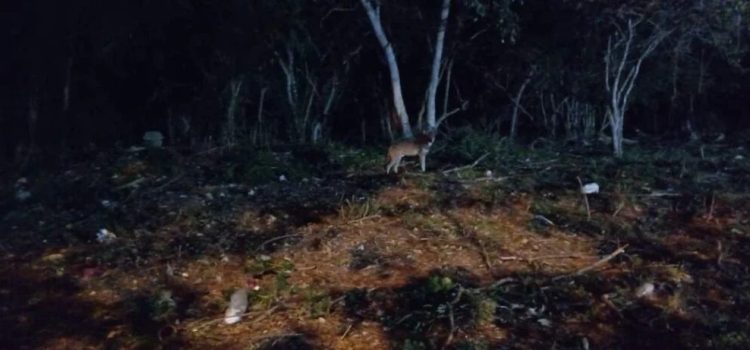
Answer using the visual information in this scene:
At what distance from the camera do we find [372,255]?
5.80 m

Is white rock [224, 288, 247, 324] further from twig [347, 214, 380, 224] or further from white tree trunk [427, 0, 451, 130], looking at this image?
white tree trunk [427, 0, 451, 130]

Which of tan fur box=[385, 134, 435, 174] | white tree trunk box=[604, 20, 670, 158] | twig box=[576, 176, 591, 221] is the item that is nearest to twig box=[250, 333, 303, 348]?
twig box=[576, 176, 591, 221]

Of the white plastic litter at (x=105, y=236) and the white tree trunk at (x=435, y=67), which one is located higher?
the white tree trunk at (x=435, y=67)

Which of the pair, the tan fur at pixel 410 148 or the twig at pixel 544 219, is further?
the tan fur at pixel 410 148

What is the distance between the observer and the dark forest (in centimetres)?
500

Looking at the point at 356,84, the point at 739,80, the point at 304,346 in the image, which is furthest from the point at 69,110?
the point at 739,80

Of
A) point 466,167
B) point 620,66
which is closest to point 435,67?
point 466,167

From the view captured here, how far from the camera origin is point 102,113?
966 cm

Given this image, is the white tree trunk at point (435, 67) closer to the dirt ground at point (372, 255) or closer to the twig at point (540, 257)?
the dirt ground at point (372, 255)

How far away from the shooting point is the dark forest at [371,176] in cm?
500

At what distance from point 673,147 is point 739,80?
2025 millimetres

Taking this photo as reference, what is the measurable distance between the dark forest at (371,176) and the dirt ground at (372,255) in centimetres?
2

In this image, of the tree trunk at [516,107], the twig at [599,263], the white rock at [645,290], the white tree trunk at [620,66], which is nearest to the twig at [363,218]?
the twig at [599,263]

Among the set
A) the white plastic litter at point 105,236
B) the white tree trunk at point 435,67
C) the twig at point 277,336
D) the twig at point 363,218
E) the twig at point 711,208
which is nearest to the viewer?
the twig at point 277,336
